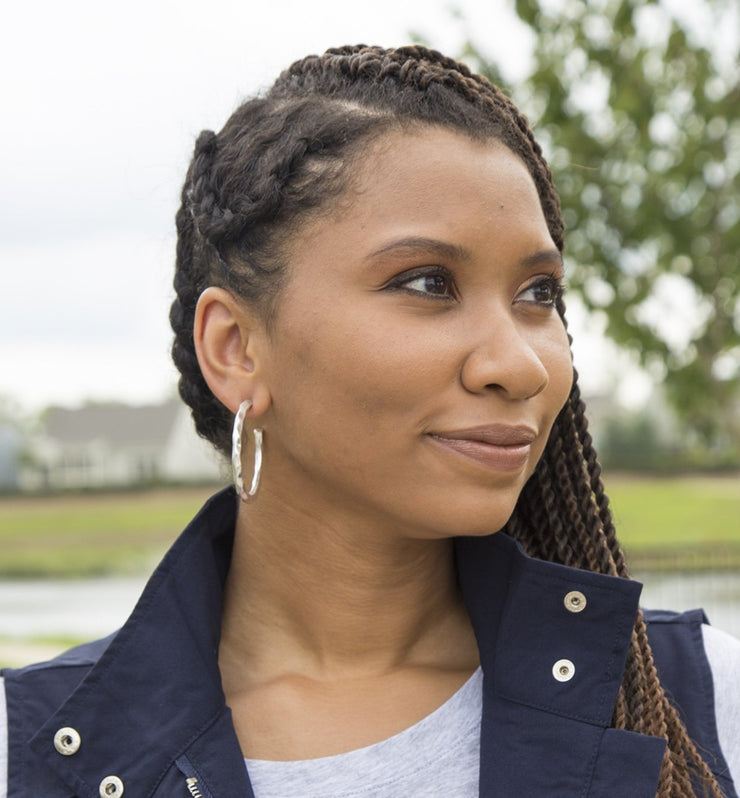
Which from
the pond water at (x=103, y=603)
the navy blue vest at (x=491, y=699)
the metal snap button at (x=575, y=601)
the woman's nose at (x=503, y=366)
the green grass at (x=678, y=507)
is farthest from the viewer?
the green grass at (x=678, y=507)

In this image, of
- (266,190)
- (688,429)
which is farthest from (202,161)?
(688,429)

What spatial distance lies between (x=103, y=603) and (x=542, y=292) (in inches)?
718

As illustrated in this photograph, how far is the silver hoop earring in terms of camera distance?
224 centimetres

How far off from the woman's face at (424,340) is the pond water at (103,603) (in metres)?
8.67

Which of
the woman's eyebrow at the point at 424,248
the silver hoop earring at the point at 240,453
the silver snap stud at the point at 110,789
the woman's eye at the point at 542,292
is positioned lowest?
the silver snap stud at the point at 110,789

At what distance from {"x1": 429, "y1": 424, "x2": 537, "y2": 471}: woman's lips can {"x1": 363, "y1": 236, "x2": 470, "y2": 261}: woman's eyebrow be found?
0.32m

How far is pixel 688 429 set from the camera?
9609mm

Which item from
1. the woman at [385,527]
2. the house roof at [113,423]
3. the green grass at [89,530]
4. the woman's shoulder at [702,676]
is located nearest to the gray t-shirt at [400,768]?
the woman at [385,527]

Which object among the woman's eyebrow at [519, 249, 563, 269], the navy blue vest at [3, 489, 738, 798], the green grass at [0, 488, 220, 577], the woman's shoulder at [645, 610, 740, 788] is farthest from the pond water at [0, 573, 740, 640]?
the woman's eyebrow at [519, 249, 563, 269]

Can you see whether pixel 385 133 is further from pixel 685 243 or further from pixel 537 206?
pixel 685 243

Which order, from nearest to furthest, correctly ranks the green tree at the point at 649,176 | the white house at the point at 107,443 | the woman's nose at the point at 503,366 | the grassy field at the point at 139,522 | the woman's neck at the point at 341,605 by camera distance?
the woman's nose at the point at 503,366, the woman's neck at the point at 341,605, the green tree at the point at 649,176, the grassy field at the point at 139,522, the white house at the point at 107,443

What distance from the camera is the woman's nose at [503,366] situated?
196 centimetres

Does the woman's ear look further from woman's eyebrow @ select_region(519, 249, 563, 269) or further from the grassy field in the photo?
the grassy field

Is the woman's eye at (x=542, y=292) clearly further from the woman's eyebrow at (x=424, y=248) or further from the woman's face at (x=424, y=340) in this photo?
the woman's eyebrow at (x=424, y=248)
